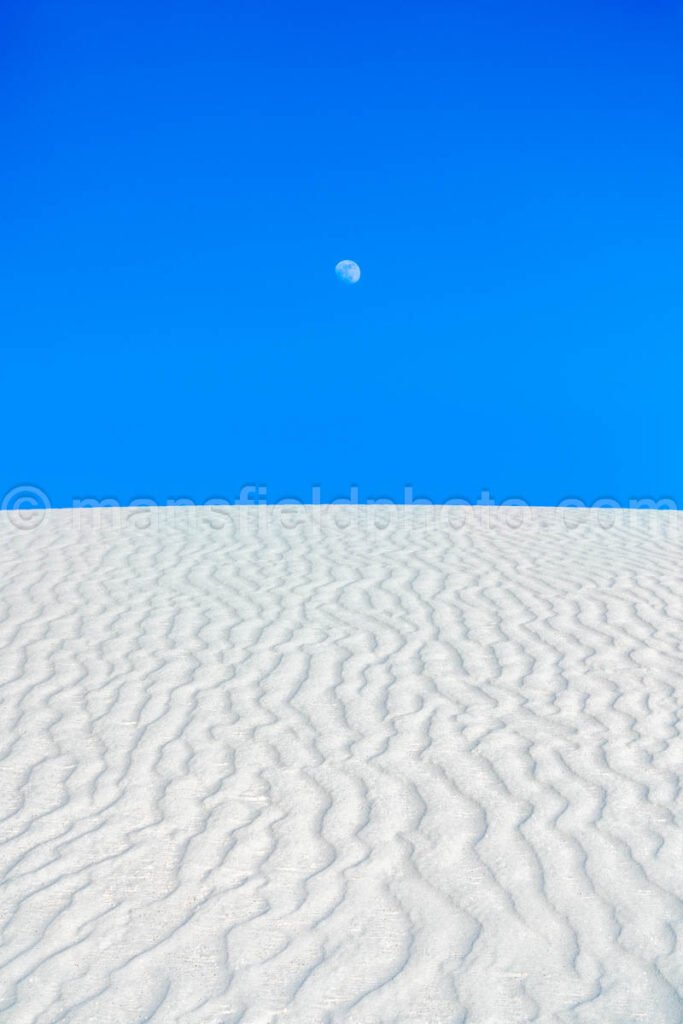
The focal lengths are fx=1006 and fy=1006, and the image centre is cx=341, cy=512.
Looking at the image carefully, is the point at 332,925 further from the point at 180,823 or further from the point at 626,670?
the point at 626,670

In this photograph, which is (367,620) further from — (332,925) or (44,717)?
(332,925)

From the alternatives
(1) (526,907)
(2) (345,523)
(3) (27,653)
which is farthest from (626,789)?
(2) (345,523)

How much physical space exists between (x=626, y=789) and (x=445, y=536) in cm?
649

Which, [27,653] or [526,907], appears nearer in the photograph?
[526,907]

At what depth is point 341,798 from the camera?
14.8ft

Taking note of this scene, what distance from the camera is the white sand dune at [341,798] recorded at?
3.22m

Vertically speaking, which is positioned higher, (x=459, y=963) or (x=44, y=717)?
(x=44, y=717)

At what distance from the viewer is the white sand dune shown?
3217mm

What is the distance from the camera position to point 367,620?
7.32 m

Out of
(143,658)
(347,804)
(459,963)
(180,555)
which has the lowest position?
(459,963)

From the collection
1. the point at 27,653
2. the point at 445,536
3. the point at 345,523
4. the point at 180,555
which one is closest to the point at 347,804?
the point at 27,653

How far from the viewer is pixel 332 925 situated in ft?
11.5

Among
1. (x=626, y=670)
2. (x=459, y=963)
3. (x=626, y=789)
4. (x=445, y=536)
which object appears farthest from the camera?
(x=445, y=536)

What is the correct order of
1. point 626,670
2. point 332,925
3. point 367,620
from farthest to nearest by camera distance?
1. point 367,620
2. point 626,670
3. point 332,925
